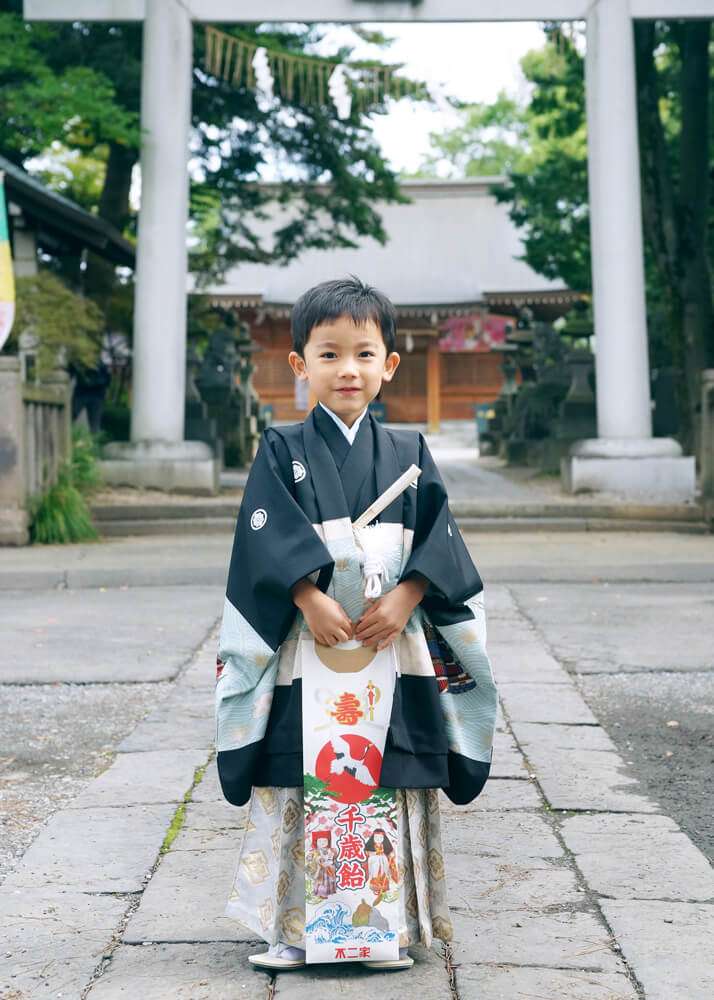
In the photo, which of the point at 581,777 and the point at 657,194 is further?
the point at 657,194

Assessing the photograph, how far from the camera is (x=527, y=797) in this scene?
3410 mm

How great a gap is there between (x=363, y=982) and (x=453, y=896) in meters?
0.44

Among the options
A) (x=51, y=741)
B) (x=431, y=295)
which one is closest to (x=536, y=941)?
(x=51, y=741)

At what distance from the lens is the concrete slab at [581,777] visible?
335 cm

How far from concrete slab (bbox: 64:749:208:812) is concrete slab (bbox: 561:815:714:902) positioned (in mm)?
1086

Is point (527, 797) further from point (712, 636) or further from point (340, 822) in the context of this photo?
point (712, 636)

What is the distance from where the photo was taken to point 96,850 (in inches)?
118

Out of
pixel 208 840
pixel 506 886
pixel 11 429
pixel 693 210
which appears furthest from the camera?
pixel 693 210

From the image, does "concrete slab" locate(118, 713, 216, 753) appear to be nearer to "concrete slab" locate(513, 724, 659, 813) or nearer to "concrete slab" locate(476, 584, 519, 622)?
"concrete slab" locate(513, 724, 659, 813)

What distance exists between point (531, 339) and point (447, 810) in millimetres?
18444

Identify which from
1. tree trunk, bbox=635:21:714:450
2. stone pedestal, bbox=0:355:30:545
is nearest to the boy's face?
stone pedestal, bbox=0:355:30:545

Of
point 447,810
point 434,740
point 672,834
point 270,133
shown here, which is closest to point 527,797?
point 447,810

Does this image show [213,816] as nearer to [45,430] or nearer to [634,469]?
[45,430]

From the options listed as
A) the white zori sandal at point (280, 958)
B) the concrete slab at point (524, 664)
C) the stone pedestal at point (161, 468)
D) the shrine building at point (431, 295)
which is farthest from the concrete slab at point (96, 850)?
the shrine building at point (431, 295)
